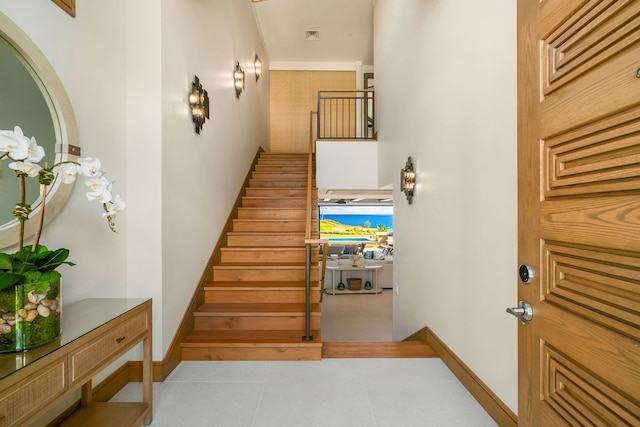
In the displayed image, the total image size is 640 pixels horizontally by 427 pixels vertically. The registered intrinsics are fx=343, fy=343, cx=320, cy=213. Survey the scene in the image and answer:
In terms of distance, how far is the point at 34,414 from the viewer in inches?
45.6

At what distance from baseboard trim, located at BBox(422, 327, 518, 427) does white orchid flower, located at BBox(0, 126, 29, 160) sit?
8.26 feet

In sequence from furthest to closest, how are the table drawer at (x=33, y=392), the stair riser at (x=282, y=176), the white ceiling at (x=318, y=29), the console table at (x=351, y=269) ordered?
1. the console table at (x=351, y=269)
2. the white ceiling at (x=318, y=29)
3. the stair riser at (x=282, y=176)
4. the table drawer at (x=33, y=392)

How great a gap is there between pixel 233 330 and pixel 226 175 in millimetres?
2199

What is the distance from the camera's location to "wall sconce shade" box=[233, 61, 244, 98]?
16.3 ft

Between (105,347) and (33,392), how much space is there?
41 cm

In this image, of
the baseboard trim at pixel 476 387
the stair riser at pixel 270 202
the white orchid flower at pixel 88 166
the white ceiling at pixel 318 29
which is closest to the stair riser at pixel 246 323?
the baseboard trim at pixel 476 387

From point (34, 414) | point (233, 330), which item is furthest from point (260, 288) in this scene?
point (34, 414)

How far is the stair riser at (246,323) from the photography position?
323 centimetres

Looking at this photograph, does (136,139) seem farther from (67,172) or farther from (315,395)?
(315,395)

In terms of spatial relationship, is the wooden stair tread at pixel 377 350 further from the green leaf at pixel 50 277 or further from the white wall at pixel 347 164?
the white wall at pixel 347 164

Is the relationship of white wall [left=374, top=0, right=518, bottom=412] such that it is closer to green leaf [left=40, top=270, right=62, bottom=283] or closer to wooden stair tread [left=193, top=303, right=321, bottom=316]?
wooden stair tread [left=193, top=303, right=321, bottom=316]

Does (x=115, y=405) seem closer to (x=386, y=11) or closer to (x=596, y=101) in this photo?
(x=596, y=101)

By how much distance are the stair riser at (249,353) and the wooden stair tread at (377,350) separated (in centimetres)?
19

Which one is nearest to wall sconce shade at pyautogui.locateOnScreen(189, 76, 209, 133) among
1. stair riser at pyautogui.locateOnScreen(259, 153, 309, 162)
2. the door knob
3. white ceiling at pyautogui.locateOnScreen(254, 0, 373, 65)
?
the door knob
